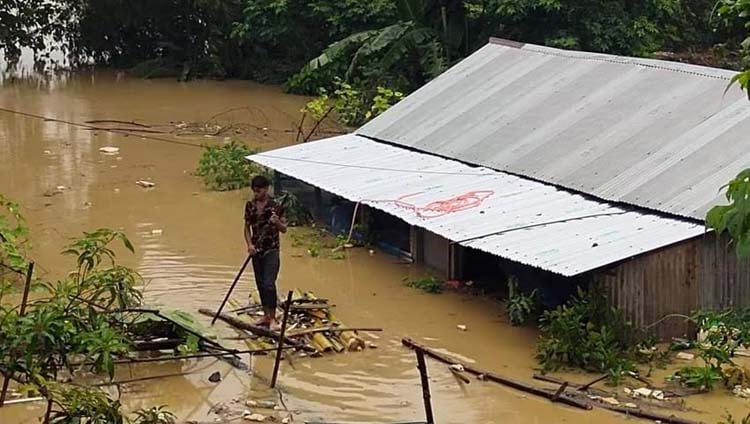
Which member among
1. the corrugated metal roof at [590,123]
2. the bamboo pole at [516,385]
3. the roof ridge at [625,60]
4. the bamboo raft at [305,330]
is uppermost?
the roof ridge at [625,60]

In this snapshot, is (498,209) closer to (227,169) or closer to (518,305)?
(518,305)

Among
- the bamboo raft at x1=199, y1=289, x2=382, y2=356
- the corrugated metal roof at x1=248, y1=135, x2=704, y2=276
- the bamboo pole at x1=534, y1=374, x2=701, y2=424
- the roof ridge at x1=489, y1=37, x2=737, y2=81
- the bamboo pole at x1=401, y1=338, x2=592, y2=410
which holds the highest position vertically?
the roof ridge at x1=489, y1=37, x2=737, y2=81

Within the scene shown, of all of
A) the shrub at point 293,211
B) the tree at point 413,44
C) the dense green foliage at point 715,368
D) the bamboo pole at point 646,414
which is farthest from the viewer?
the tree at point 413,44

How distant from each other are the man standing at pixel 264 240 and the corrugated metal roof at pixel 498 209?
1659 mm

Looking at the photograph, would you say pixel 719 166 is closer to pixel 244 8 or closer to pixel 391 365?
pixel 391 365

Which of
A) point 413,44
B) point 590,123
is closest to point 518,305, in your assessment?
point 590,123

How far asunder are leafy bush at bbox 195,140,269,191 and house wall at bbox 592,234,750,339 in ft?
25.8

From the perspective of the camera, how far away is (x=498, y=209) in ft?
36.2

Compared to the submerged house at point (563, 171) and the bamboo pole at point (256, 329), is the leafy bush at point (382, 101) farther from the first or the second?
the bamboo pole at point (256, 329)

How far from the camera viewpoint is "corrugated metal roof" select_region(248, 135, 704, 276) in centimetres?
955

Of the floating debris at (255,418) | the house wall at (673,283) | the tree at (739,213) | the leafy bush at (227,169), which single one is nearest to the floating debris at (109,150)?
the leafy bush at (227,169)

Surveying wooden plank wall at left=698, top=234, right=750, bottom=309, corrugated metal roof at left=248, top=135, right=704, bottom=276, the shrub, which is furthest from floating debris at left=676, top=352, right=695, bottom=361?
the shrub

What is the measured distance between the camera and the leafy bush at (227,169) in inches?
651

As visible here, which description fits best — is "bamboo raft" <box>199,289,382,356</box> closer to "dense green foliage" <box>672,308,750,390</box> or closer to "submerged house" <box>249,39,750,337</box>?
"submerged house" <box>249,39,750,337</box>
